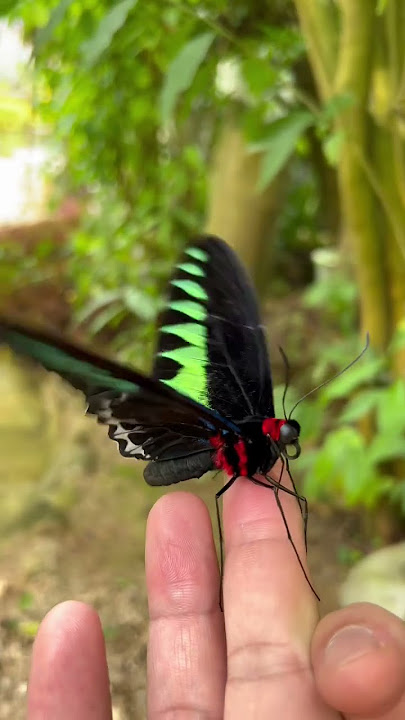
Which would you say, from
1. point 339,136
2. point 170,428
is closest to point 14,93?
point 339,136

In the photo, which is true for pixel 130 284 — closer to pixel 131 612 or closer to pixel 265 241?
pixel 265 241

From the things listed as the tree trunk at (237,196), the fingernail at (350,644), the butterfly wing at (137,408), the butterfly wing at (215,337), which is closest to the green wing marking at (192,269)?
the butterfly wing at (215,337)

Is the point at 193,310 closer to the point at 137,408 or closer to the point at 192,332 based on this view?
the point at 192,332

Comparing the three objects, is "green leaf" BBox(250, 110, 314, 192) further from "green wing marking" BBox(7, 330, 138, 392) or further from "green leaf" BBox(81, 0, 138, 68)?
"green wing marking" BBox(7, 330, 138, 392)

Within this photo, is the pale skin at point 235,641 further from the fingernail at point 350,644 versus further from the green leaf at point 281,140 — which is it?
the green leaf at point 281,140

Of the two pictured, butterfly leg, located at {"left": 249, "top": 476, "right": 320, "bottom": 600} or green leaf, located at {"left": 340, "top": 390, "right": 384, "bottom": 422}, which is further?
green leaf, located at {"left": 340, "top": 390, "right": 384, "bottom": 422}

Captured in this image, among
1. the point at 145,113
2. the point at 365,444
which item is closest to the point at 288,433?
the point at 365,444

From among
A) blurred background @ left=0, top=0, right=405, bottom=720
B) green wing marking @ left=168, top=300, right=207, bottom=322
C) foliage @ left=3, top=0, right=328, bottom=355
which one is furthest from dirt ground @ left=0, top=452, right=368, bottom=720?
foliage @ left=3, top=0, right=328, bottom=355
